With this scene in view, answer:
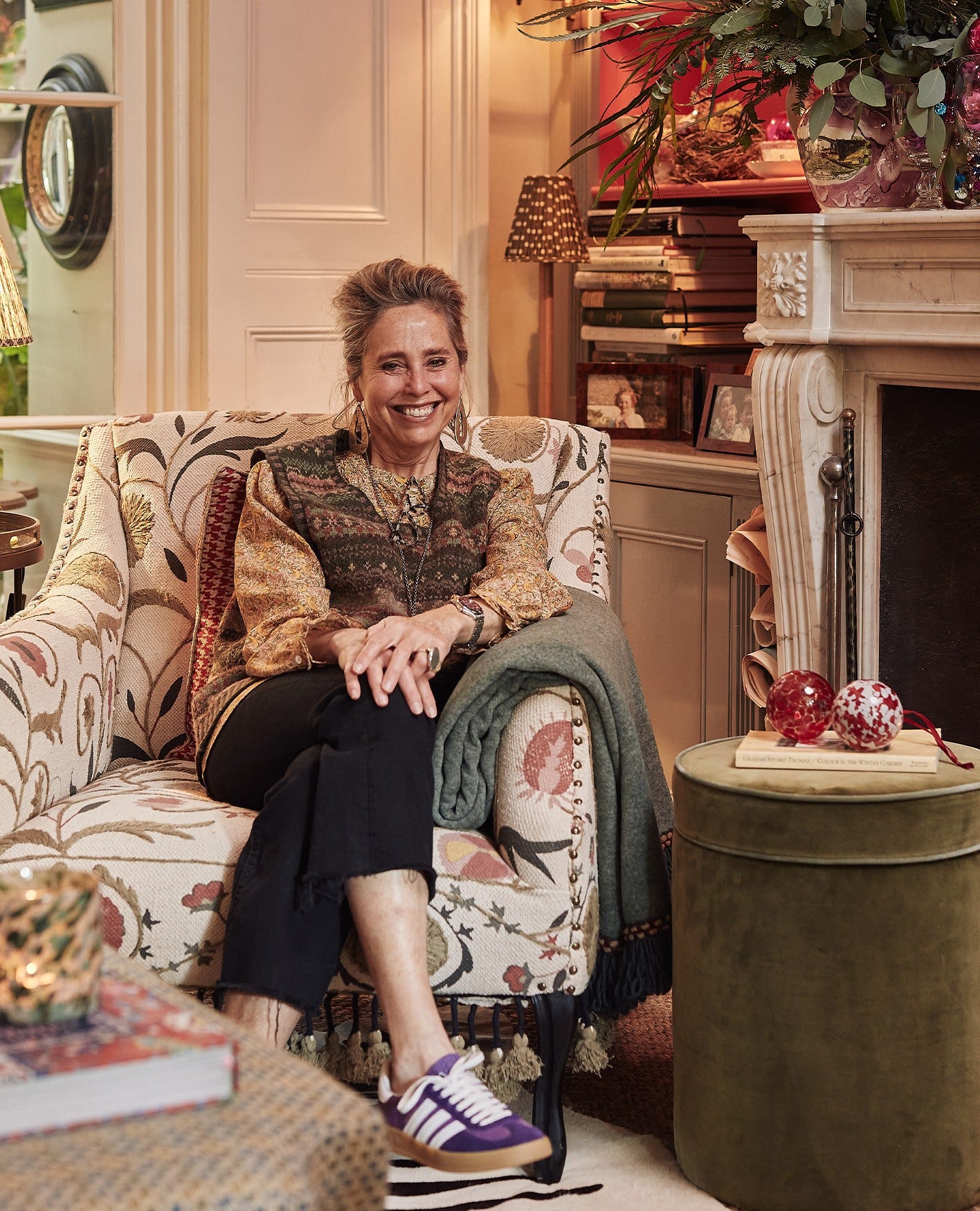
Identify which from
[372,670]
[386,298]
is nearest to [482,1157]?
[372,670]

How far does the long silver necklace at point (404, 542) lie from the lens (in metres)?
2.17

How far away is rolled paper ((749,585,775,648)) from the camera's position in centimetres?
265

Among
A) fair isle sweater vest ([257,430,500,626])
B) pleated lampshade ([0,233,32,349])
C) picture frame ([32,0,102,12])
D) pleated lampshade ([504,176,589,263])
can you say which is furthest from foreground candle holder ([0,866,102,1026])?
pleated lampshade ([504,176,589,263])

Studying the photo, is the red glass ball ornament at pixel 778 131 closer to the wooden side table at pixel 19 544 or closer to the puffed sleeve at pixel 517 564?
the puffed sleeve at pixel 517 564

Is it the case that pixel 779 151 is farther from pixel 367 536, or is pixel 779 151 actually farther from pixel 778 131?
pixel 367 536

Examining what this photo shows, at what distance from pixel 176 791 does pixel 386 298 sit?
754 millimetres

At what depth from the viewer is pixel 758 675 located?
8.79ft

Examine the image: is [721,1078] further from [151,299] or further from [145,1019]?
[151,299]

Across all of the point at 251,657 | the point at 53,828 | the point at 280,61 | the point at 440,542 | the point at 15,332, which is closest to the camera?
the point at 53,828

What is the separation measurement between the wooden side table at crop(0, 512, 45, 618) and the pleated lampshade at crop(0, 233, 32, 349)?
0.98 ft

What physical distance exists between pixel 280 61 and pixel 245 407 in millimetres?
700

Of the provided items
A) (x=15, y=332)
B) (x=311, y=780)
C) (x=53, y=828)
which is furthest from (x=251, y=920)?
(x=15, y=332)

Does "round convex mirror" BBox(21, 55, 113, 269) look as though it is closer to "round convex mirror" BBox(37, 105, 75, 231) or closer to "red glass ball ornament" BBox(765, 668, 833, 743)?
"round convex mirror" BBox(37, 105, 75, 231)

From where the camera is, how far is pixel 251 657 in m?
2.06
